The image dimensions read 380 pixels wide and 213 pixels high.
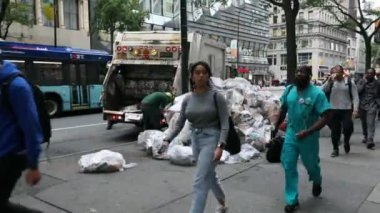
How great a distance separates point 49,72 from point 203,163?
47.6 feet

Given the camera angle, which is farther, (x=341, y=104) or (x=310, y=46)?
(x=310, y=46)

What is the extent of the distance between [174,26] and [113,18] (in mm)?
19613

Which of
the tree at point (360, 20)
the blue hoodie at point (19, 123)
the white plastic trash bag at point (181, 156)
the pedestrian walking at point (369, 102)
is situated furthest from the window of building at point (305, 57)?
the blue hoodie at point (19, 123)

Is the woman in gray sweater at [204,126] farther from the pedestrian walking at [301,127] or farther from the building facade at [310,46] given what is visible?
the building facade at [310,46]

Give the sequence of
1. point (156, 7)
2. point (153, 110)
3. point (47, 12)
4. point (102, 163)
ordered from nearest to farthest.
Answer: point (102, 163) < point (153, 110) < point (47, 12) < point (156, 7)

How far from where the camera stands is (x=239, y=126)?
9422 mm

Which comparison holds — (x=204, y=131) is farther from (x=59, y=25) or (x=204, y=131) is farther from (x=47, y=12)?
(x=59, y=25)

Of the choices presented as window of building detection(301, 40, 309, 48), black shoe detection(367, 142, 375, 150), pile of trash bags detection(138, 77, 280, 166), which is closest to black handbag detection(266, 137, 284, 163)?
pile of trash bags detection(138, 77, 280, 166)

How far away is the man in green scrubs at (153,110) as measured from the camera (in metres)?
9.91

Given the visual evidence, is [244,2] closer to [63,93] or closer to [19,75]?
[63,93]

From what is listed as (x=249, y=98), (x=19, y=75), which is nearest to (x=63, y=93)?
(x=249, y=98)

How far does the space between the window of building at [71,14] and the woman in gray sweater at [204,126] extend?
99.8 ft

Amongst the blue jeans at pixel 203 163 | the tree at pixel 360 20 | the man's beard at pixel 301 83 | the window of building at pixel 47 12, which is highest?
the window of building at pixel 47 12

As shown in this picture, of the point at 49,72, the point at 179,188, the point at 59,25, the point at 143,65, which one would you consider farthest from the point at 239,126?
the point at 59,25
